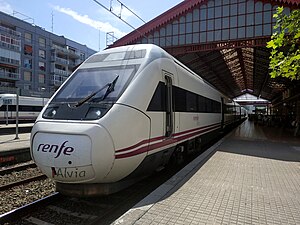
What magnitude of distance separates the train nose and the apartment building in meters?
36.2

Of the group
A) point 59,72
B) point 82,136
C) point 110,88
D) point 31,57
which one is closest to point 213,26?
point 110,88

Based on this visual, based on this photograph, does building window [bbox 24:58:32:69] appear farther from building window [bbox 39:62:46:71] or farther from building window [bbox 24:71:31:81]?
building window [bbox 39:62:46:71]

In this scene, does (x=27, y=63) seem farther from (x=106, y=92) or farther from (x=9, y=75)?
(x=106, y=92)

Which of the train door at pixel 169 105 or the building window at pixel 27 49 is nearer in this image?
the train door at pixel 169 105

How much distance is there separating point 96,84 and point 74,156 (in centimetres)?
175

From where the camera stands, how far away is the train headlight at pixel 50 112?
194 inches

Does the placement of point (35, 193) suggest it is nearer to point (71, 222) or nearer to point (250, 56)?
point (71, 222)

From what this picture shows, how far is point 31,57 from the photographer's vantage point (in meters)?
47.7

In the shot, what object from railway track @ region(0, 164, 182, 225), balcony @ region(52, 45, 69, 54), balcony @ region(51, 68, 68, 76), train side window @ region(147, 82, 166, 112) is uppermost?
balcony @ region(52, 45, 69, 54)

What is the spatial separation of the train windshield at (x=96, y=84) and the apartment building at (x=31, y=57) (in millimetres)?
34598

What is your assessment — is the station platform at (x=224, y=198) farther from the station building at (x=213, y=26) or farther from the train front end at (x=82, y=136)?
the station building at (x=213, y=26)

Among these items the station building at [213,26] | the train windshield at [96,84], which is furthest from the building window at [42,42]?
the train windshield at [96,84]

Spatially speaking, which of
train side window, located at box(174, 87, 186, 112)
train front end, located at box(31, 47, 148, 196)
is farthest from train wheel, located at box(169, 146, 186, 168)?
train front end, located at box(31, 47, 148, 196)

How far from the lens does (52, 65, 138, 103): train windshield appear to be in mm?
4980
